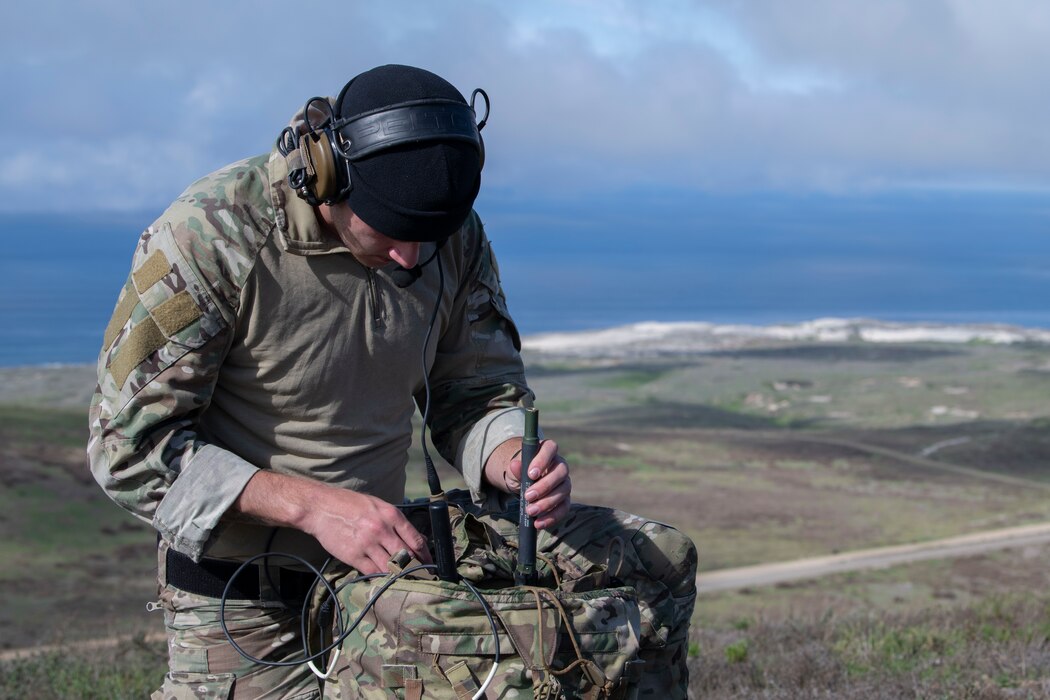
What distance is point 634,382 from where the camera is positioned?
175ft

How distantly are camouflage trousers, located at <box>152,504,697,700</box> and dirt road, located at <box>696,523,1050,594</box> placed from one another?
1355 centimetres

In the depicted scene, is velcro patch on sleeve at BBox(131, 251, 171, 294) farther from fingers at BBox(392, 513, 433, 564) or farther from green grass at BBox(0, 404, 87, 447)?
green grass at BBox(0, 404, 87, 447)

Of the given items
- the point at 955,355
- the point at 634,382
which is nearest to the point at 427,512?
the point at 634,382

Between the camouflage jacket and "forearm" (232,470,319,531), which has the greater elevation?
the camouflage jacket

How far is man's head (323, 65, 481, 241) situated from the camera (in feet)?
10.3

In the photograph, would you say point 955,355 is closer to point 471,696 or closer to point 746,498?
point 746,498

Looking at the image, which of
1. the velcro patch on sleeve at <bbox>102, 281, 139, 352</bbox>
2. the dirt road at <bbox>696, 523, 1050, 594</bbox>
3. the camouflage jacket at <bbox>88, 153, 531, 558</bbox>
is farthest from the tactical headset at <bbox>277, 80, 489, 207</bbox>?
the dirt road at <bbox>696, 523, 1050, 594</bbox>

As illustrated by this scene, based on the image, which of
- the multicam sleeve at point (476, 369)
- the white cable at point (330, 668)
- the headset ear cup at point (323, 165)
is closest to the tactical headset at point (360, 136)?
the headset ear cup at point (323, 165)

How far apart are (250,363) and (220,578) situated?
24.3 inches

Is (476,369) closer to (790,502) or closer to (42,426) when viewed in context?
(790,502)

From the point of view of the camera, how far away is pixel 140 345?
325cm

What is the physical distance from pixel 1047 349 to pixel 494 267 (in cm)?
5863

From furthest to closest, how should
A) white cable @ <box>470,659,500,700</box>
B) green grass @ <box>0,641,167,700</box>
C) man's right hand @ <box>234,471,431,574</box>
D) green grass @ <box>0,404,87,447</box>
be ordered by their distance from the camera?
1. green grass @ <box>0,404,87,447</box>
2. green grass @ <box>0,641,167,700</box>
3. man's right hand @ <box>234,471,431,574</box>
4. white cable @ <box>470,659,500,700</box>

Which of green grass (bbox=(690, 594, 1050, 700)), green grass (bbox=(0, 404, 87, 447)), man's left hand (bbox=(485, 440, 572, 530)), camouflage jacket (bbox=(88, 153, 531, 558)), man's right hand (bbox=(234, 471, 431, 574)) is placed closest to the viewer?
man's right hand (bbox=(234, 471, 431, 574))
